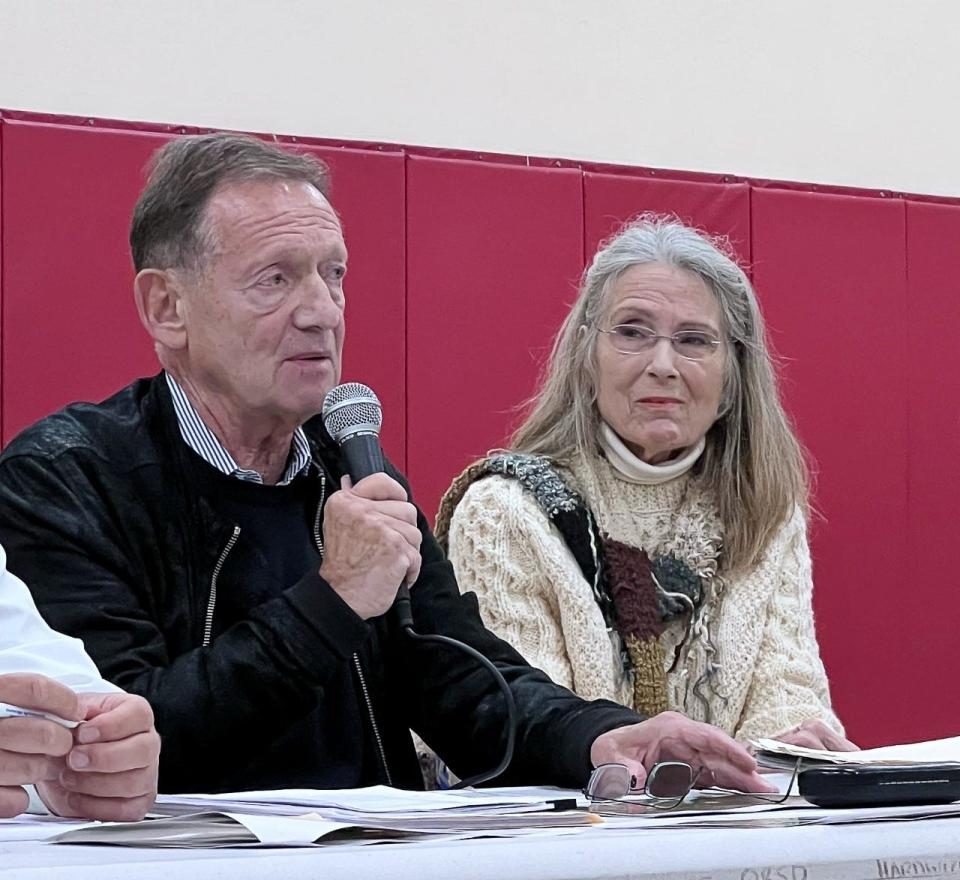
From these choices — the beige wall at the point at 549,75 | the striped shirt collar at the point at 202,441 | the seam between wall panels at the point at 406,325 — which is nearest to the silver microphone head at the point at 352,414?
the striped shirt collar at the point at 202,441

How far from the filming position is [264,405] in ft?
5.69

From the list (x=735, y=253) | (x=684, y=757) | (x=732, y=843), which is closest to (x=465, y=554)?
(x=684, y=757)

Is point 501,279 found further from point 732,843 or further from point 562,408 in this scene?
point 732,843

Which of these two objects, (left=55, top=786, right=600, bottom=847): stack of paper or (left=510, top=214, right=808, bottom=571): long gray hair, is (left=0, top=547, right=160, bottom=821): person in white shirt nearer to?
(left=55, top=786, right=600, bottom=847): stack of paper

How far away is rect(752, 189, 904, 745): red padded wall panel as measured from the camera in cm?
321

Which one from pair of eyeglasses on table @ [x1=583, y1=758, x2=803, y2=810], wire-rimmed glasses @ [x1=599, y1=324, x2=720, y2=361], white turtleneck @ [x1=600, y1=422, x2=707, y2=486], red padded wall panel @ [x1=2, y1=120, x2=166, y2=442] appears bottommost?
pair of eyeglasses on table @ [x1=583, y1=758, x2=803, y2=810]

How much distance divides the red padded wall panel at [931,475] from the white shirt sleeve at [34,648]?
2.39 meters

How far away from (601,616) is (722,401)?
1.47 ft

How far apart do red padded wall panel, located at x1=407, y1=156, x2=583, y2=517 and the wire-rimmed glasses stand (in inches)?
21.4

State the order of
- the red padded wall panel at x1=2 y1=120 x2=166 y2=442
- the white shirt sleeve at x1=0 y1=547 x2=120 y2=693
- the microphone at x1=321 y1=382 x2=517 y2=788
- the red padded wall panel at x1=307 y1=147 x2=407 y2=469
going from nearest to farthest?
the white shirt sleeve at x1=0 y1=547 x2=120 y2=693 → the microphone at x1=321 y1=382 x2=517 y2=788 → the red padded wall panel at x1=2 y1=120 x2=166 y2=442 → the red padded wall panel at x1=307 y1=147 x2=407 y2=469

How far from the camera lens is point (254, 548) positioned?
1675mm

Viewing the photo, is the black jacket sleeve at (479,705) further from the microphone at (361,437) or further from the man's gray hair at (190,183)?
the man's gray hair at (190,183)

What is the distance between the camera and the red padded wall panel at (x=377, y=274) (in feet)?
9.23

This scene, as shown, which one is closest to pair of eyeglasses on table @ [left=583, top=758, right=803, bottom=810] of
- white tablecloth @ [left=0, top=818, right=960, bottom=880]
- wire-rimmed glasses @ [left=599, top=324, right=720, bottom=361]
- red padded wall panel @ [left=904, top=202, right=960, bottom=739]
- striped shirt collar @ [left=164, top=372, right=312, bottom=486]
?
white tablecloth @ [left=0, top=818, right=960, bottom=880]
